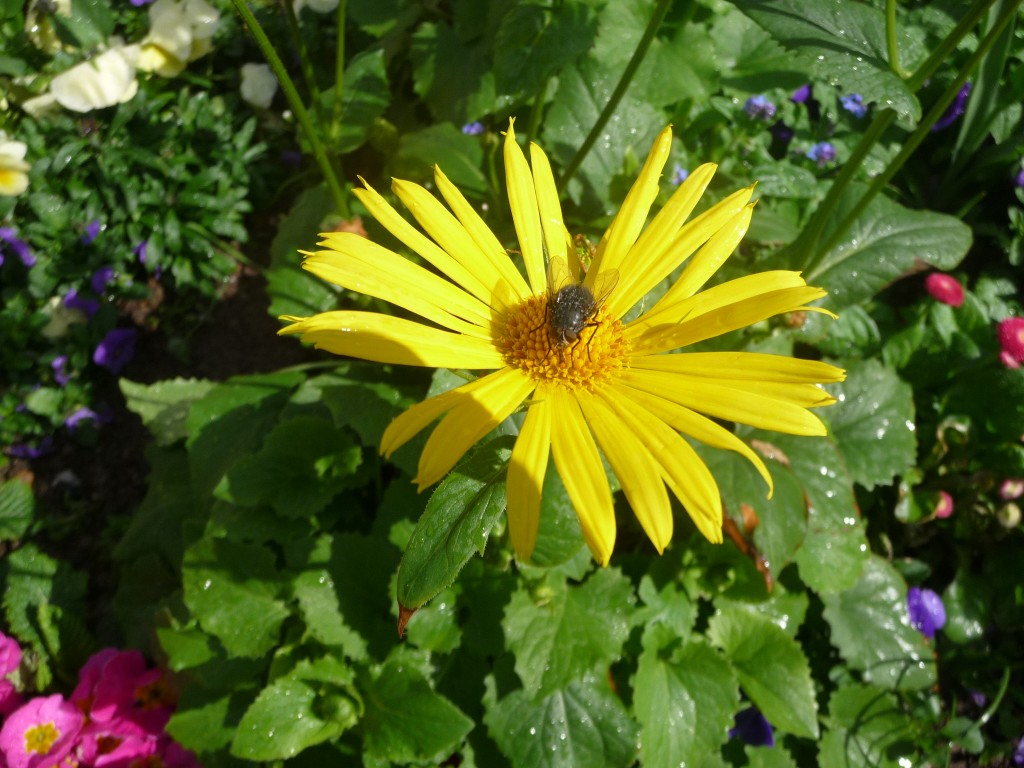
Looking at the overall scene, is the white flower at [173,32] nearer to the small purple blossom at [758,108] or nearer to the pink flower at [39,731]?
the small purple blossom at [758,108]

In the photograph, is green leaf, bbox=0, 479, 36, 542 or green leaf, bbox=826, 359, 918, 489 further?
green leaf, bbox=0, 479, 36, 542

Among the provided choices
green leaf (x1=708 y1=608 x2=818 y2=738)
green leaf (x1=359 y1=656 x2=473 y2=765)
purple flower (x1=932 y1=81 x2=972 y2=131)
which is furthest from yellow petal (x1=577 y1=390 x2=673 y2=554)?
purple flower (x1=932 y1=81 x2=972 y2=131)

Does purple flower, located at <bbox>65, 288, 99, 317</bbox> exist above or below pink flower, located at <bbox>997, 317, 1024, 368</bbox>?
above

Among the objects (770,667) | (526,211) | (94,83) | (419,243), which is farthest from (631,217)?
(94,83)

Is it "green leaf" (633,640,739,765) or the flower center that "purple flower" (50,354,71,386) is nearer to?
the flower center

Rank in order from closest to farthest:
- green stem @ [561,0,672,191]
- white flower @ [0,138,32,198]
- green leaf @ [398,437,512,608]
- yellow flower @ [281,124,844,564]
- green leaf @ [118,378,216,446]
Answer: green leaf @ [398,437,512,608], yellow flower @ [281,124,844,564], green stem @ [561,0,672,191], green leaf @ [118,378,216,446], white flower @ [0,138,32,198]

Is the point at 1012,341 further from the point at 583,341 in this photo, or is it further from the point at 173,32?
the point at 173,32

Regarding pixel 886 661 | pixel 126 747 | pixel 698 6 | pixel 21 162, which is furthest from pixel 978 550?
pixel 21 162
